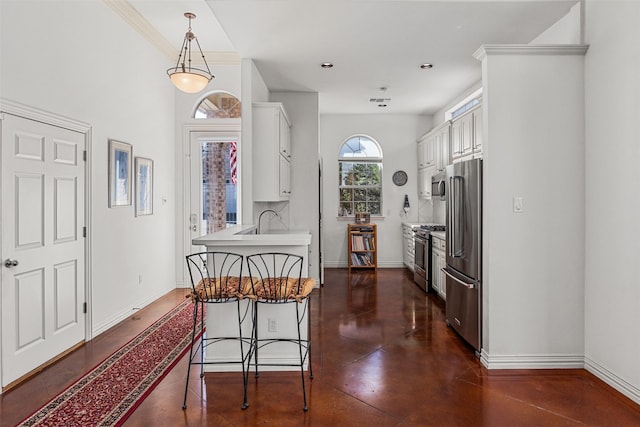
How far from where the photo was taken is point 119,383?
2.86 metres

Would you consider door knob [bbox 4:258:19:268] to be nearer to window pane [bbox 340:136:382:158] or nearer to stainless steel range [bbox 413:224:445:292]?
stainless steel range [bbox 413:224:445:292]

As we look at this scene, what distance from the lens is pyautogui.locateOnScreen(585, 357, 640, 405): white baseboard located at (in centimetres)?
258

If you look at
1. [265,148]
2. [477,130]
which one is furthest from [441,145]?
[265,148]

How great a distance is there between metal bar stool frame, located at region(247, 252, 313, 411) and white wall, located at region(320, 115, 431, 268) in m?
4.56

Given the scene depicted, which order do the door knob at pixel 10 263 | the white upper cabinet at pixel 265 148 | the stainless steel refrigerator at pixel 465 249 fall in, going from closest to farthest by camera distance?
the door knob at pixel 10 263
the stainless steel refrigerator at pixel 465 249
the white upper cabinet at pixel 265 148

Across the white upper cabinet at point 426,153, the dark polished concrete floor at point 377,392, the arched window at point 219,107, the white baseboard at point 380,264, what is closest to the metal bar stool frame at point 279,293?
the dark polished concrete floor at point 377,392

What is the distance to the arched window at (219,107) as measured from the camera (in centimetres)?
592

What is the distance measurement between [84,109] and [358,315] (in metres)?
3.61

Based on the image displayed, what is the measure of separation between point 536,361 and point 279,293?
2.16 metres

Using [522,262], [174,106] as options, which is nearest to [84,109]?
[174,106]

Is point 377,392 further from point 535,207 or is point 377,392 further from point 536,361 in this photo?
point 535,207

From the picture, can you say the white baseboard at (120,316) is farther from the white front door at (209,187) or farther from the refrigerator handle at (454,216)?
the refrigerator handle at (454,216)

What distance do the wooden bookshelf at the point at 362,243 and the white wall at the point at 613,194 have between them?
4.43m

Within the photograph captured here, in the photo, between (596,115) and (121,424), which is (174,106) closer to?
(121,424)
